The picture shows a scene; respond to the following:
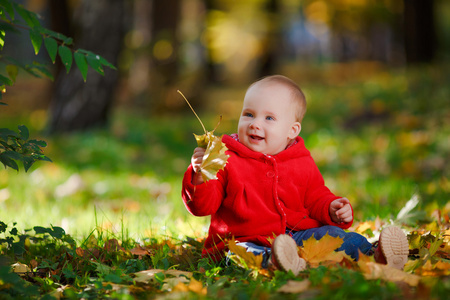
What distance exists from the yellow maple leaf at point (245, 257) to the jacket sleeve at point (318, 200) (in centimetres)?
62

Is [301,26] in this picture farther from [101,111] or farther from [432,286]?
[432,286]

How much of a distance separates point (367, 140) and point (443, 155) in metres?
1.72

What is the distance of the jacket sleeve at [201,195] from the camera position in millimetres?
2400

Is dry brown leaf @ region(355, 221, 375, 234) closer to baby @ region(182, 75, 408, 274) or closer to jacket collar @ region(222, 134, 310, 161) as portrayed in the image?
baby @ region(182, 75, 408, 274)

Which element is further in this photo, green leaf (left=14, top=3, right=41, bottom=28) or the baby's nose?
the baby's nose

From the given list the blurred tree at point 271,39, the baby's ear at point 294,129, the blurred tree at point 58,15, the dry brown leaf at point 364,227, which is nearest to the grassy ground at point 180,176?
the dry brown leaf at point 364,227

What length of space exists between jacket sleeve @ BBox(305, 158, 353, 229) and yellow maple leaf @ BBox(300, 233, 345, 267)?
0.36 meters

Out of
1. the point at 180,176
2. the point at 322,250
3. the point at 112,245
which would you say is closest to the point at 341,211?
the point at 322,250

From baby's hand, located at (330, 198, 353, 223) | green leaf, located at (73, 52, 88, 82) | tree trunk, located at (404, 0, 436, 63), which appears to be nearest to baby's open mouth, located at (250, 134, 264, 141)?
baby's hand, located at (330, 198, 353, 223)

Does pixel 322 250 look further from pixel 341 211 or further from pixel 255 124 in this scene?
pixel 255 124

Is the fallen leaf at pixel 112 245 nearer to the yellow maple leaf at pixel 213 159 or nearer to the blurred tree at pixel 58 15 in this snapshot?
the yellow maple leaf at pixel 213 159

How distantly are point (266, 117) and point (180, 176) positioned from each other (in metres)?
3.84

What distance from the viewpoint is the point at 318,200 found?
8.92ft

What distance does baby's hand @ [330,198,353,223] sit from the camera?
2580 millimetres
